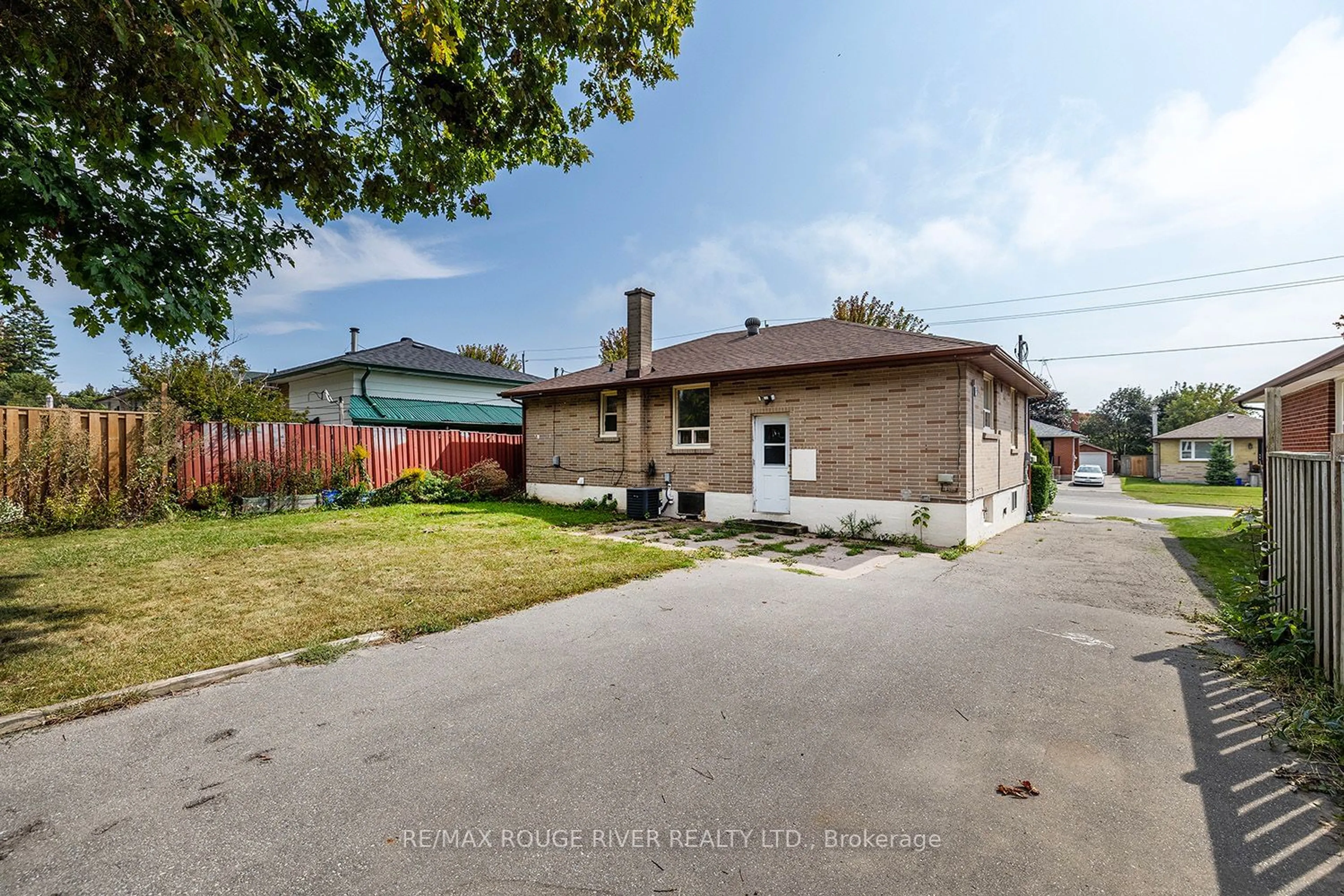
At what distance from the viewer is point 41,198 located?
4391 millimetres

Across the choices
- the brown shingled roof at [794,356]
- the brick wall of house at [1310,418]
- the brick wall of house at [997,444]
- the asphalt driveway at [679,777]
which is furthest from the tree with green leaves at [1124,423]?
the asphalt driveway at [679,777]

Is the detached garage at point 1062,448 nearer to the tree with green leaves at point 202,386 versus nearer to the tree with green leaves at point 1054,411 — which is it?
the tree with green leaves at point 1054,411

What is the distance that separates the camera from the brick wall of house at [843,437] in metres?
9.60

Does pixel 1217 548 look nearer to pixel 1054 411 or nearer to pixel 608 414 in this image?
pixel 608 414

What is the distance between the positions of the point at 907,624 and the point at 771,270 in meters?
15.7

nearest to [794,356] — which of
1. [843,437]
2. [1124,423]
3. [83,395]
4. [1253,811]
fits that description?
[843,437]

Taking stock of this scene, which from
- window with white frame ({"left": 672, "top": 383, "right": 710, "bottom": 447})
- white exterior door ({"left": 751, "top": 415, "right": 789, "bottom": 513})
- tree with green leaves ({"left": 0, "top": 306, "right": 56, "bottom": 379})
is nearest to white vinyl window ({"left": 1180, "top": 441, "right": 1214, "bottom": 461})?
white exterior door ({"left": 751, "top": 415, "right": 789, "bottom": 513})

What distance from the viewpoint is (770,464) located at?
1170 cm

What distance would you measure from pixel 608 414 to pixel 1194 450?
41.8 meters

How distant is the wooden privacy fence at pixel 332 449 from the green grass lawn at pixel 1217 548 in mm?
16382

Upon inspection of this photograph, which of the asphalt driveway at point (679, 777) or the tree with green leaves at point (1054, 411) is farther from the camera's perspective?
the tree with green leaves at point (1054, 411)

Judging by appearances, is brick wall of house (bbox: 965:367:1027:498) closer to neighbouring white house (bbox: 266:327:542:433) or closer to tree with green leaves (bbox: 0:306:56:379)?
neighbouring white house (bbox: 266:327:542:433)

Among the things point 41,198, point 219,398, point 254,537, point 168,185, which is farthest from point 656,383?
point 219,398

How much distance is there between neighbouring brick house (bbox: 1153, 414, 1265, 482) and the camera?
33.1 metres
